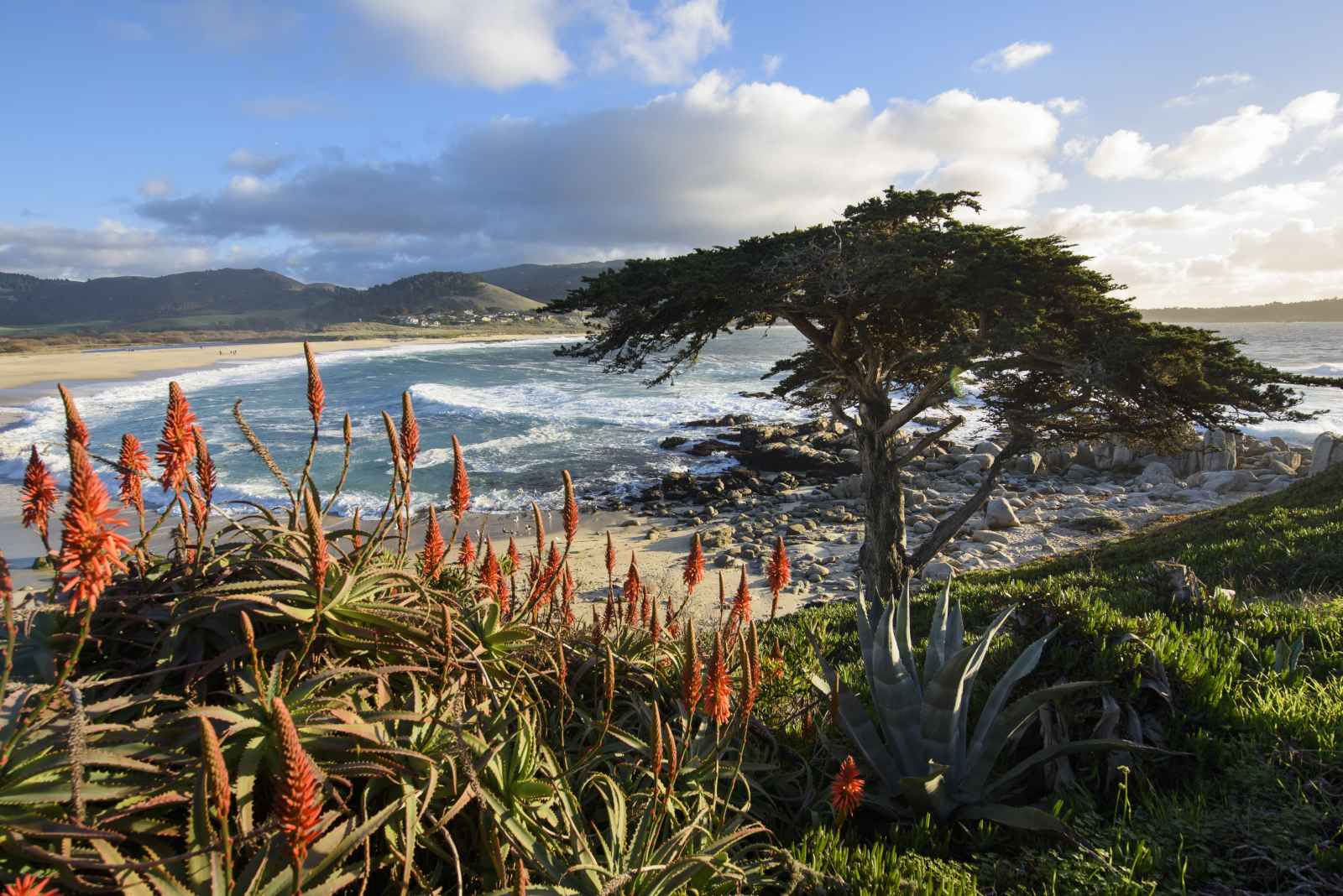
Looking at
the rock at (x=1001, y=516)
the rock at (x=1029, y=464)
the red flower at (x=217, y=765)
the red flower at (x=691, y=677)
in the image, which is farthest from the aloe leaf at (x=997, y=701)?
the rock at (x=1029, y=464)

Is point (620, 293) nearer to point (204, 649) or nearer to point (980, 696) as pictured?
point (980, 696)

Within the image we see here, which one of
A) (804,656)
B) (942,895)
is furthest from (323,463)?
(942,895)

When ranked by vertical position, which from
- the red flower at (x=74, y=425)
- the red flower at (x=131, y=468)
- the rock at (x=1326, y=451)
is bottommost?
the rock at (x=1326, y=451)

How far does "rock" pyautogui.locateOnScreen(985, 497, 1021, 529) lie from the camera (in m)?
18.5

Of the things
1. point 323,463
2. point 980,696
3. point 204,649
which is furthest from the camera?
point 323,463

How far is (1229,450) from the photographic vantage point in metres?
23.4

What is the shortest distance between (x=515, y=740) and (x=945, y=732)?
6.85 ft

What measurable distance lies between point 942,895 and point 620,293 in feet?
27.1

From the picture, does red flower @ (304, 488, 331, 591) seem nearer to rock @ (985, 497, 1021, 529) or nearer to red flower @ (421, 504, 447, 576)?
red flower @ (421, 504, 447, 576)

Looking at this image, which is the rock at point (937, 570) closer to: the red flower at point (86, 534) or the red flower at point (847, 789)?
the red flower at point (847, 789)

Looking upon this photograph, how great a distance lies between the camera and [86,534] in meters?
1.45

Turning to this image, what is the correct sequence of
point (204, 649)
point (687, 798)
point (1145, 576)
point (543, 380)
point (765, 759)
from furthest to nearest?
point (543, 380) → point (1145, 576) → point (765, 759) → point (687, 798) → point (204, 649)

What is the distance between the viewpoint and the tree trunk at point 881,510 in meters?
9.68

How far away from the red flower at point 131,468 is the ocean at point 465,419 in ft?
28.6
